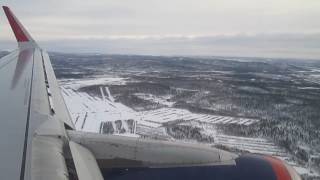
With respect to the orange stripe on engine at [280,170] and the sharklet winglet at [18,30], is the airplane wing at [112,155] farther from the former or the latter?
the sharklet winglet at [18,30]

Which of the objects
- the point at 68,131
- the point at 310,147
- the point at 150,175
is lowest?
the point at 310,147

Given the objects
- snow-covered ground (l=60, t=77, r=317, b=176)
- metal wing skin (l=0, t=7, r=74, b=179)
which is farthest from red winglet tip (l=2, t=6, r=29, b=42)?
snow-covered ground (l=60, t=77, r=317, b=176)

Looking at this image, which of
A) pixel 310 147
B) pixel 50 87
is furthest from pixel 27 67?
pixel 310 147

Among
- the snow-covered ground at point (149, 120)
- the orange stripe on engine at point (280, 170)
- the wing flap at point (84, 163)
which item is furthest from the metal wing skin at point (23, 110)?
the snow-covered ground at point (149, 120)

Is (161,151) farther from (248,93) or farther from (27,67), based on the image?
(248,93)

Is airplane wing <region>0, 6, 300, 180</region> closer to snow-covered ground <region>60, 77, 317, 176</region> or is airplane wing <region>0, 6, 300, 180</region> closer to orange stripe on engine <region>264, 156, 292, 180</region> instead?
orange stripe on engine <region>264, 156, 292, 180</region>

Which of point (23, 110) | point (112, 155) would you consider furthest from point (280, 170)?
point (23, 110)
